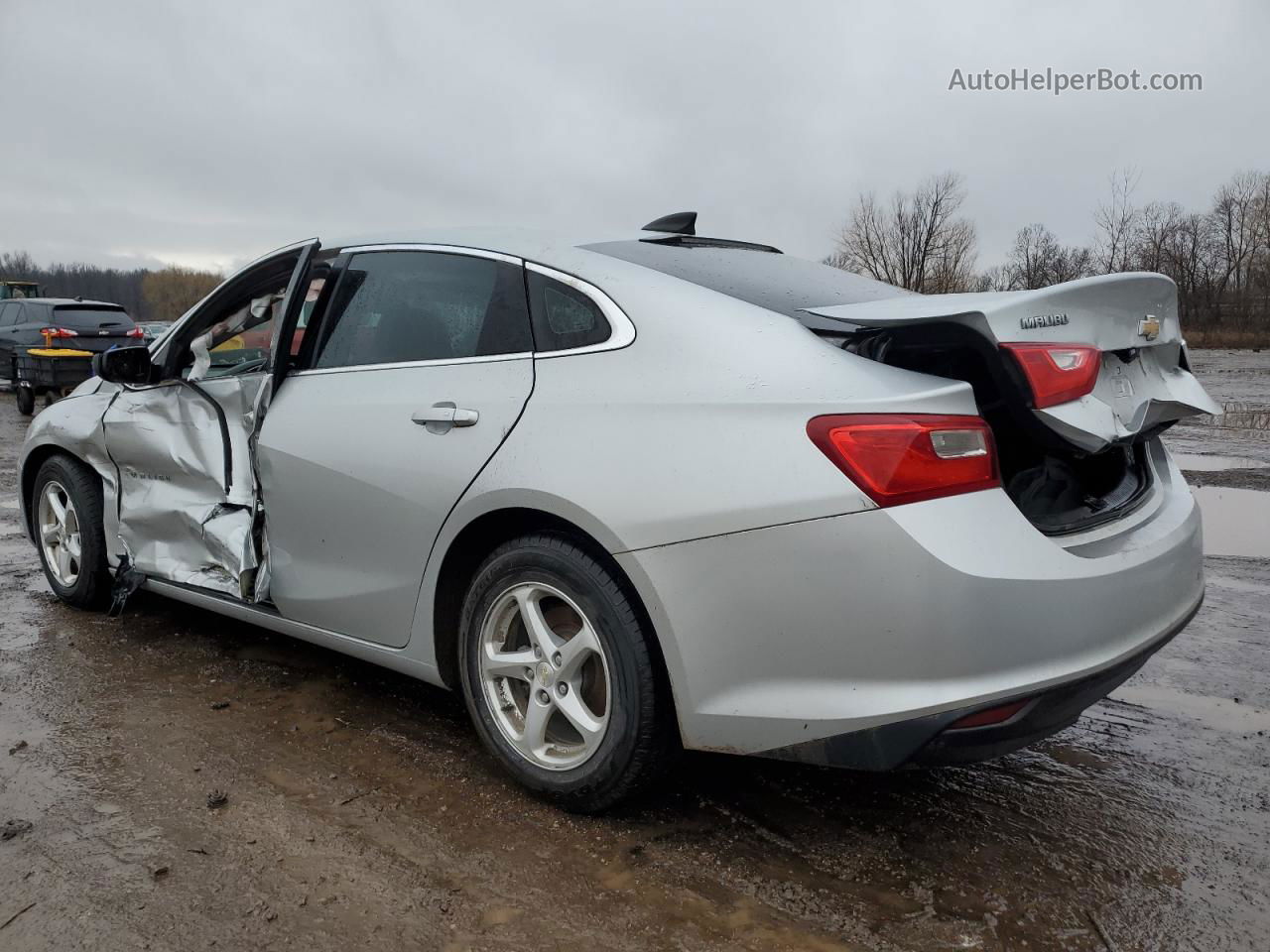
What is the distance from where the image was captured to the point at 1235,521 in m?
6.45

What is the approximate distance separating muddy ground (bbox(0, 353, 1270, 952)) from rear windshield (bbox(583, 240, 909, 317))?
1.39m

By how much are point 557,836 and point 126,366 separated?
107 inches

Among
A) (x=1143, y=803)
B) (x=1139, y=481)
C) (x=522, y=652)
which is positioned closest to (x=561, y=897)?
(x=522, y=652)

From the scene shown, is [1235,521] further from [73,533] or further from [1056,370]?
[73,533]

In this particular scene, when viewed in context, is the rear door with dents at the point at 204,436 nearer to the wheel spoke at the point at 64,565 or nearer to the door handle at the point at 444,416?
the wheel spoke at the point at 64,565

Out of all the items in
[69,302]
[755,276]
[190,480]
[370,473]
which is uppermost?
[69,302]

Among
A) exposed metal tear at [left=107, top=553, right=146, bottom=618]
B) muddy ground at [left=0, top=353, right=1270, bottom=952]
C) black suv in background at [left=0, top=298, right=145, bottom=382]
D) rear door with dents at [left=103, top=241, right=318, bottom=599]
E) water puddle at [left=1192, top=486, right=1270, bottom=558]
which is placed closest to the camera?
muddy ground at [left=0, top=353, right=1270, bottom=952]

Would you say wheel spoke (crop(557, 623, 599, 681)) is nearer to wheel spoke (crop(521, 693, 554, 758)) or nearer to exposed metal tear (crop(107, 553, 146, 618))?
wheel spoke (crop(521, 693, 554, 758))

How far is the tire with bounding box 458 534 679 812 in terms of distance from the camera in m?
2.41

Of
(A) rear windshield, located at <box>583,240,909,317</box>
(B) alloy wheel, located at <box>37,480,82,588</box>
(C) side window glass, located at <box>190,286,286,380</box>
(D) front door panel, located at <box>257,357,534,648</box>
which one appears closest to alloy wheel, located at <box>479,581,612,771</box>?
(D) front door panel, located at <box>257,357,534,648</box>

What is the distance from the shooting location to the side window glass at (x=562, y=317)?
2633mm

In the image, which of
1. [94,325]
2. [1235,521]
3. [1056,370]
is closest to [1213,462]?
[1235,521]

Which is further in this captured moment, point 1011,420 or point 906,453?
point 1011,420

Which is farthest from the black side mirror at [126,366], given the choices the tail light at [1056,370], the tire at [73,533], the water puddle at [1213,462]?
the water puddle at [1213,462]
